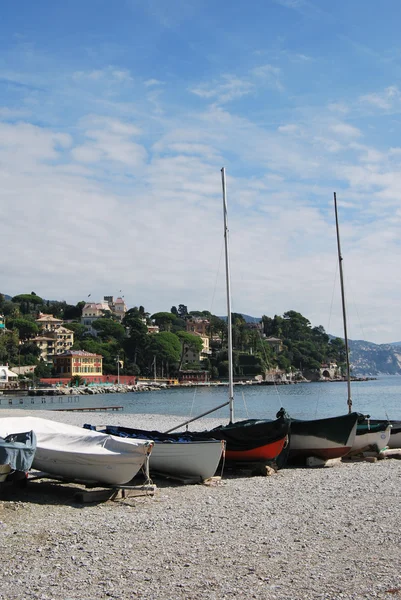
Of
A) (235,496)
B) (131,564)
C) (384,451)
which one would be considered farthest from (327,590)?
(384,451)

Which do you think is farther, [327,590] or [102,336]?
[102,336]

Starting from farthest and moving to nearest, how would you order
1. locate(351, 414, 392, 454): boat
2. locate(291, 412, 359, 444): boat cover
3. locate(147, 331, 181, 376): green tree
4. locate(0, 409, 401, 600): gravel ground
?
locate(147, 331, 181, 376): green tree, locate(351, 414, 392, 454): boat, locate(291, 412, 359, 444): boat cover, locate(0, 409, 401, 600): gravel ground

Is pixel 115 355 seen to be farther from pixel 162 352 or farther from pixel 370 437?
pixel 370 437

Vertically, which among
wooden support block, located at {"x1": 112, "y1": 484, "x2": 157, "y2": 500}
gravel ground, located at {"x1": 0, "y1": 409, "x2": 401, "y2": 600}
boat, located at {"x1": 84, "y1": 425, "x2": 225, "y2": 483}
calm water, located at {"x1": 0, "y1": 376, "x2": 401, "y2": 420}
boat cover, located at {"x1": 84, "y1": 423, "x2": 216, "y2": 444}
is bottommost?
calm water, located at {"x1": 0, "y1": 376, "x2": 401, "y2": 420}

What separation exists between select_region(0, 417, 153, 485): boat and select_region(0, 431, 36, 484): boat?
0.90 m

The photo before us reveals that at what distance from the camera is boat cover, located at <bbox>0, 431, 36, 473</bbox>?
1139 centimetres

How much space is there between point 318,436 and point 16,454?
977 cm

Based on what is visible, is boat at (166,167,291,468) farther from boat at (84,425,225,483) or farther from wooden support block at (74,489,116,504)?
wooden support block at (74,489,116,504)

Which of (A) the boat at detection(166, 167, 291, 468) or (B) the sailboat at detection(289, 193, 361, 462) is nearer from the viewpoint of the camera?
(A) the boat at detection(166, 167, 291, 468)

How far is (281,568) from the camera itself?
824 cm

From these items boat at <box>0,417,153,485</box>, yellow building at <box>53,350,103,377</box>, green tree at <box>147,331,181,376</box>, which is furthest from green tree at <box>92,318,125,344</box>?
boat at <box>0,417,153,485</box>

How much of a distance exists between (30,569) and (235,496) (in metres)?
6.03

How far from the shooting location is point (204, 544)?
945 cm

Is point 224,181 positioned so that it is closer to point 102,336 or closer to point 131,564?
Answer: point 131,564
